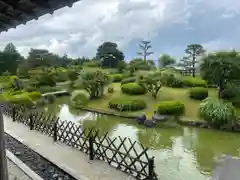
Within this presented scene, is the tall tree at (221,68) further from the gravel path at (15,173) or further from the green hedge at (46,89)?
the green hedge at (46,89)

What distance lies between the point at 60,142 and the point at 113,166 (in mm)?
2754

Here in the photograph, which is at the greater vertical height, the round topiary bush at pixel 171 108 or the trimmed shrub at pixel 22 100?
the trimmed shrub at pixel 22 100

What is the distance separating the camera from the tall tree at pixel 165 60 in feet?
96.4

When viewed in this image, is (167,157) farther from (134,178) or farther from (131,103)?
(131,103)

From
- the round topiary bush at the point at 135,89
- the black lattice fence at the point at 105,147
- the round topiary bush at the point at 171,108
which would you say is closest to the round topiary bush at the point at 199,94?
the round topiary bush at the point at 171,108

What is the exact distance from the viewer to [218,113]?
12.2m

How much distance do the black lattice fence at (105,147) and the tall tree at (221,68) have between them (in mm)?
7338

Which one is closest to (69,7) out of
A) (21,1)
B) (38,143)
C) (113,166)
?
(21,1)

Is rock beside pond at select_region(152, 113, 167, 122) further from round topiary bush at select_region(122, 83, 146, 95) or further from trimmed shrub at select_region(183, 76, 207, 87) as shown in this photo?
trimmed shrub at select_region(183, 76, 207, 87)

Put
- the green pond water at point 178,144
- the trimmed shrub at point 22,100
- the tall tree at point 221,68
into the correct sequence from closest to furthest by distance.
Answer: the green pond water at point 178,144 → the tall tree at point 221,68 → the trimmed shrub at point 22,100

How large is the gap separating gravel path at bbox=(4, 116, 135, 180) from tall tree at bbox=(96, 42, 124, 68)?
26720 millimetres

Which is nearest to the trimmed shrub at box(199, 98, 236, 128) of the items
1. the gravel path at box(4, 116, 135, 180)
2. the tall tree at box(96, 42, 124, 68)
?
the gravel path at box(4, 116, 135, 180)

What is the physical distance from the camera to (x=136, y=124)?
1329 cm

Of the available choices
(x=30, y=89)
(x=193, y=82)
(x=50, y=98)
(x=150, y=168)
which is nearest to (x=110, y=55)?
(x=30, y=89)
